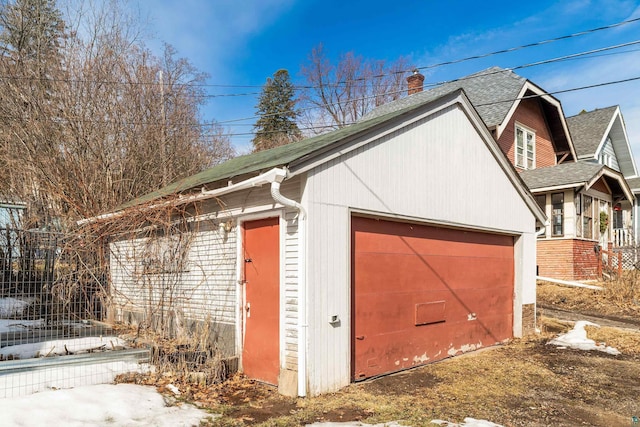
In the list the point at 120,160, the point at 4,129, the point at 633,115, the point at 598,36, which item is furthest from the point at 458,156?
the point at 633,115

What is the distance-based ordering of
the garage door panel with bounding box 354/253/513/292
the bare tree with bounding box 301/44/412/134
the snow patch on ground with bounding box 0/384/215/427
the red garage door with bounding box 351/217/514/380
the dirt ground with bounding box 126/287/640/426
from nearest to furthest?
the snow patch on ground with bounding box 0/384/215/427 → the dirt ground with bounding box 126/287/640/426 → the red garage door with bounding box 351/217/514/380 → the garage door panel with bounding box 354/253/513/292 → the bare tree with bounding box 301/44/412/134

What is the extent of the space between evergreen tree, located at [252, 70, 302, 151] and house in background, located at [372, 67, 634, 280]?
16.8 m

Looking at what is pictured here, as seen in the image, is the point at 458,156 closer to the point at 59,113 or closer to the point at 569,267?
the point at 569,267

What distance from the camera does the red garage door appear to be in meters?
6.38

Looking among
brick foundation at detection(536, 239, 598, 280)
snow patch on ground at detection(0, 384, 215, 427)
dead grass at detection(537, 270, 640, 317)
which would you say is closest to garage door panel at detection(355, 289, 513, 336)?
snow patch on ground at detection(0, 384, 215, 427)

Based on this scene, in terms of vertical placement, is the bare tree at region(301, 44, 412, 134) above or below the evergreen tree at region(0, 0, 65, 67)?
above

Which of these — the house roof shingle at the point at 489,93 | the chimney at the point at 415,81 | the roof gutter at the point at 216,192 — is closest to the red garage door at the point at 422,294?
the roof gutter at the point at 216,192

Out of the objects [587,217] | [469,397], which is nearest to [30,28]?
[469,397]

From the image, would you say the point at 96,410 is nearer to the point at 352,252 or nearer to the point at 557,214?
the point at 352,252

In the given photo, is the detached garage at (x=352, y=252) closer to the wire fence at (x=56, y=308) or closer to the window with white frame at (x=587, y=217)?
the wire fence at (x=56, y=308)

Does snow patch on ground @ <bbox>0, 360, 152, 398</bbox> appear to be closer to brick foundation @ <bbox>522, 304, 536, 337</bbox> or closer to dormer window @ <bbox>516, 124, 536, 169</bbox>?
brick foundation @ <bbox>522, 304, 536, 337</bbox>

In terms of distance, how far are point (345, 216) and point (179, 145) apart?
13.3m

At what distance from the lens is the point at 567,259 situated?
15000 mm

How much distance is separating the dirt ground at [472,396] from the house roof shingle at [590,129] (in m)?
17.1
